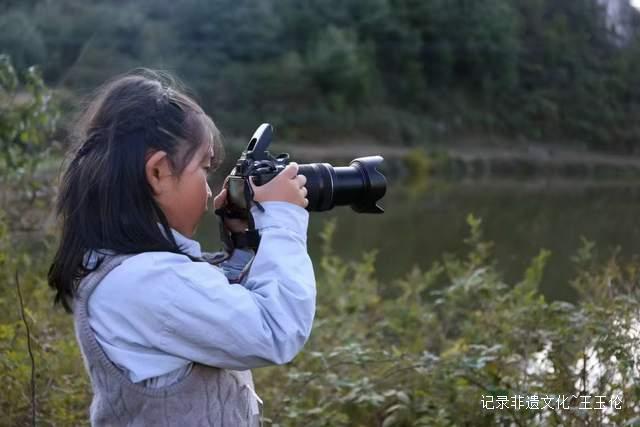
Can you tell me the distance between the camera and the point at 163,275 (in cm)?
111

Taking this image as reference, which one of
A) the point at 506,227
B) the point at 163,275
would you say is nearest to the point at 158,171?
the point at 163,275

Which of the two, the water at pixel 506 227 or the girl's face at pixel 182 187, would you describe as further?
the water at pixel 506 227

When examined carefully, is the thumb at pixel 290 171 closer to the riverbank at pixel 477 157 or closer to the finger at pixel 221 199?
the finger at pixel 221 199

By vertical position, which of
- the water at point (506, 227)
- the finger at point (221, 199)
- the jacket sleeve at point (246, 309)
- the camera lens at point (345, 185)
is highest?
the camera lens at point (345, 185)

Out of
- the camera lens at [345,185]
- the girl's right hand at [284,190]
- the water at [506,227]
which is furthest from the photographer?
the water at [506,227]

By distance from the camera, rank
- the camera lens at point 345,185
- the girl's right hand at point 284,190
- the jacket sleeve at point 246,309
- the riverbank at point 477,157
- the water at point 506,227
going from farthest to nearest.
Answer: the riverbank at point 477,157 < the water at point 506,227 < the camera lens at point 345,185 < the girl's right hand at point 284,190 < the jacket sleeve at point 246,309

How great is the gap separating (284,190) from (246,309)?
0.20 m

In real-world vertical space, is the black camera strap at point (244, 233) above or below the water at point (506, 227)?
above

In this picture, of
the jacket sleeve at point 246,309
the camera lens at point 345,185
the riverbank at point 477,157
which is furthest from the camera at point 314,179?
the riverbank at point 477,157

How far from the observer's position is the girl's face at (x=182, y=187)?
1185 millimetres

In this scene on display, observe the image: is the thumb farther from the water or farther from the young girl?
the water

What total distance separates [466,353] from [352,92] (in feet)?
61.9

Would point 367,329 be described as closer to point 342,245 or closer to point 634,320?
point 634,320

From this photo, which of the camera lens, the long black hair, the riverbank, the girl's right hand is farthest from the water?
the long black hair
